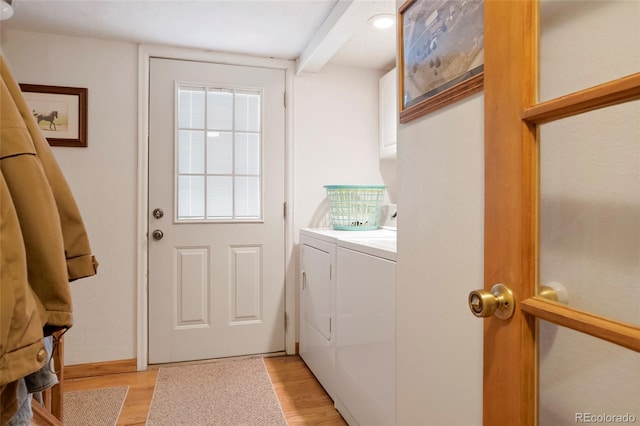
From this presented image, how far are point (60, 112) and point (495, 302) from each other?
2616mm

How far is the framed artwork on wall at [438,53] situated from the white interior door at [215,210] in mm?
1527

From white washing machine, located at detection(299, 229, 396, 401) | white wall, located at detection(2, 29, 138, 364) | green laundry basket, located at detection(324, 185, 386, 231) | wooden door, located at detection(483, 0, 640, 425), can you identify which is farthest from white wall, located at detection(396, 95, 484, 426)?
white wall, located at detection(2, 29, 138, 364)

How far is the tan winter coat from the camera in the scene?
62cm

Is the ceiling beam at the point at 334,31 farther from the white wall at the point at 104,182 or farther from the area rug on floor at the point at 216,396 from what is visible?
the area rug on floor at the point at 216,396

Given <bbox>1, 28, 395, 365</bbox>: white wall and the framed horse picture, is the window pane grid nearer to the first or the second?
<bbox>1, 28, 395, 365</bbox>: white wall

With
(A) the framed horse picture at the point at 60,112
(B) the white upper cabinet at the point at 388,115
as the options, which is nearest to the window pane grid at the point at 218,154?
(A) the framed horse picture at the point at 60,112

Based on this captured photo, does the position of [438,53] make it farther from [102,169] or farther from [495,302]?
[102,169]

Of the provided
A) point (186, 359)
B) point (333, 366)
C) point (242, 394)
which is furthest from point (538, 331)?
point (186, 359)

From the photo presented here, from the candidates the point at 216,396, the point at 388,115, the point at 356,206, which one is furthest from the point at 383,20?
the point at 216,396

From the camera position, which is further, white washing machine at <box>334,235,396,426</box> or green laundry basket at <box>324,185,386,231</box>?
green laundry basket at <box>324,185,386,231</box>

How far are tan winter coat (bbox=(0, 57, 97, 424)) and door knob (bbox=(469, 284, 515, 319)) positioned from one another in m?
0.78

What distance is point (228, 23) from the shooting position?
217cm

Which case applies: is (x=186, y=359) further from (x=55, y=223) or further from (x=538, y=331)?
(x=538, y=331)

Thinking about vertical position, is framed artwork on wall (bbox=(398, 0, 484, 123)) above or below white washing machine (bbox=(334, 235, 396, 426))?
above
